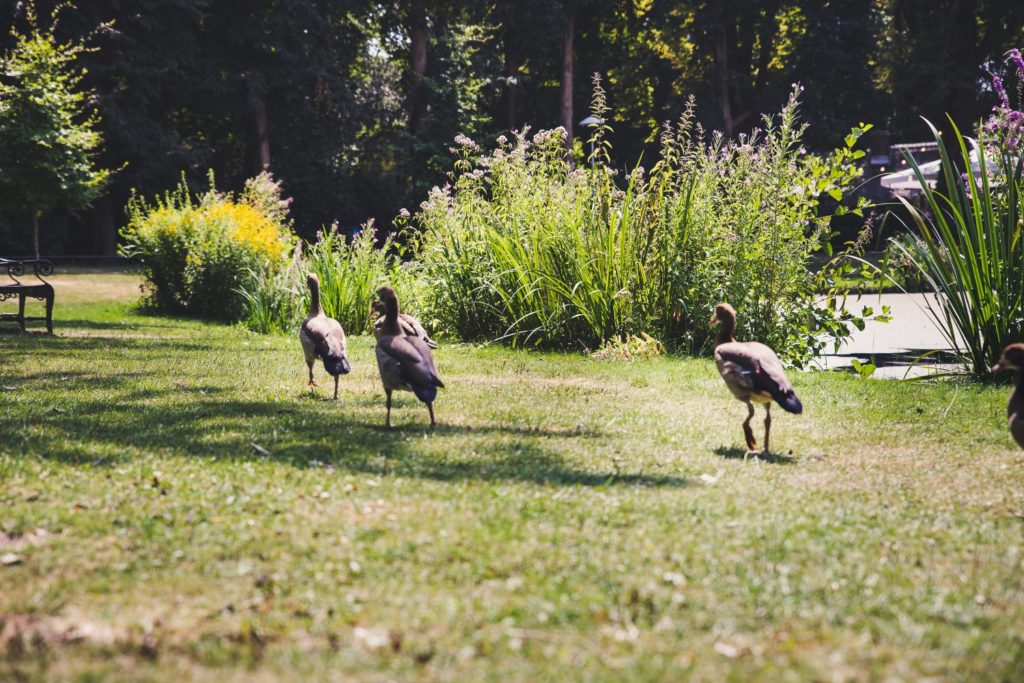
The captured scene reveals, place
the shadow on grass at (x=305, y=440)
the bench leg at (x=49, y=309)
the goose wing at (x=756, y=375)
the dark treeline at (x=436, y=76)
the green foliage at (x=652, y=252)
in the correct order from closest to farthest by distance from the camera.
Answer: the shadow on grass at (x=305, y=440) < the goose wing at (x=756, y=375) < the green foliage at (x=652, y=252) < the bench leg at (x=49, y=309) < the dark treeline at (x=436, y=76)

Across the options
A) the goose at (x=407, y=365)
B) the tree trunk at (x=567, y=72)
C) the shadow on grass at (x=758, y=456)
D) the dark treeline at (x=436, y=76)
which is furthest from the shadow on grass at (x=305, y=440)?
the tree trunk at (x=567, y=72)

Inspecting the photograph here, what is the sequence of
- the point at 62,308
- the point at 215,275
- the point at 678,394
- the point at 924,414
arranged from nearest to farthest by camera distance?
1. the point at 924,414
2. the point at 678,394
3. the point at 215,275
4. the point at 62,308

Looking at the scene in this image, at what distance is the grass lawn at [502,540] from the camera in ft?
11.7

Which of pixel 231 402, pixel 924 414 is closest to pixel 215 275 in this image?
pixel 231 402

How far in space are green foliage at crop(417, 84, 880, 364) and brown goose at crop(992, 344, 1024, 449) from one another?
562cm

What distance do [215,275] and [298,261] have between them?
2.33 m

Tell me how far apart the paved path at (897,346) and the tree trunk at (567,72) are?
1886cm

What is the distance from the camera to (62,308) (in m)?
20.0

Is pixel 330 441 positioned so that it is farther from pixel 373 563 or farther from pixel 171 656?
pixel 171 656

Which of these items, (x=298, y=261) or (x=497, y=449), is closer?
(x=497, y=449)

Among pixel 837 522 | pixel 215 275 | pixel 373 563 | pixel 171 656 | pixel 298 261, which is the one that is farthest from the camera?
pixel 215 275

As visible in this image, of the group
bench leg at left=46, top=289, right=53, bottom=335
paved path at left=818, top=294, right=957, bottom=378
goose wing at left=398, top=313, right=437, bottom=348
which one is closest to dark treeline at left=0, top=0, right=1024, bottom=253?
paved path at left=818, top=294, right=957, bottom=378

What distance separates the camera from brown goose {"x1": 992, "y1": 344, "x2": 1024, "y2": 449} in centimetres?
569

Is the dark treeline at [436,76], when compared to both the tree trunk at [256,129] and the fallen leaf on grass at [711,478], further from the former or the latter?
the fallen leaf on grass at [711,478]
